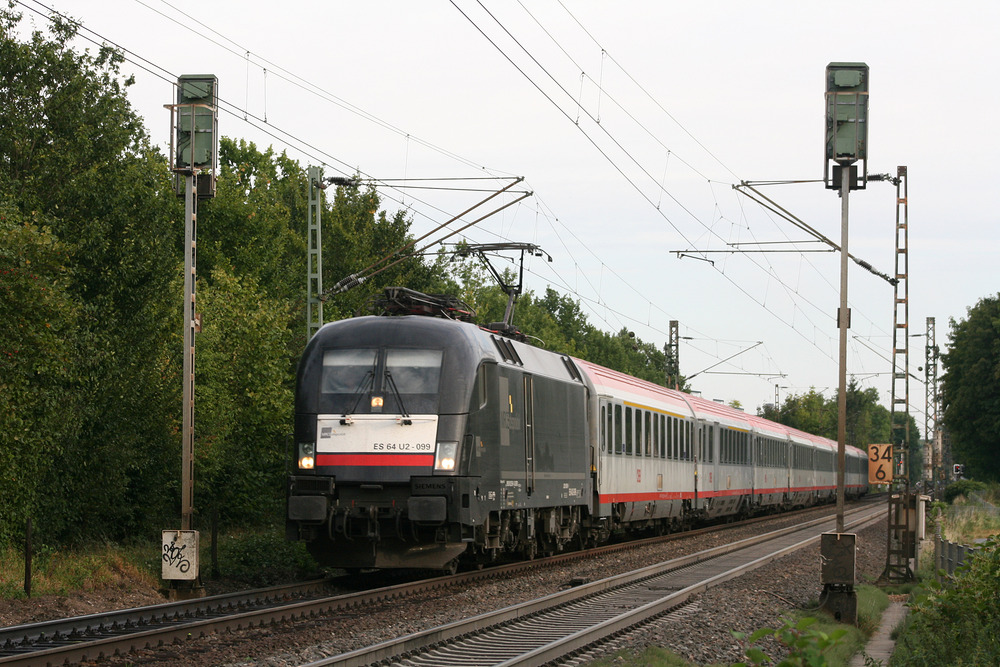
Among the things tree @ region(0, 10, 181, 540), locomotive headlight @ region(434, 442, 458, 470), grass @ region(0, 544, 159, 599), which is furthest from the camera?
tree @ region(0, 10, 181, 540)

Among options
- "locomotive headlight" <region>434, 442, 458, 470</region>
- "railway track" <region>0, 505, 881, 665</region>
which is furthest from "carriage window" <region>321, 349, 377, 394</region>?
"railway track" <region>0, 505, 881, 665</region>

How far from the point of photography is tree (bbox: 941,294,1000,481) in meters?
63.3

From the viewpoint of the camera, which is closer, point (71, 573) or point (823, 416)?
point (71, 573)

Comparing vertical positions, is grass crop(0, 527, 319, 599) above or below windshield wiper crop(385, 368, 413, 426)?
below

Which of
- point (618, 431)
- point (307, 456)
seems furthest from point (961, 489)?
point (307, 456)

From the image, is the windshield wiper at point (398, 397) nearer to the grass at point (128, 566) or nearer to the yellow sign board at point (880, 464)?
the grass at point (128, 566)

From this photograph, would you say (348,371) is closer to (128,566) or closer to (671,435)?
(128,566)

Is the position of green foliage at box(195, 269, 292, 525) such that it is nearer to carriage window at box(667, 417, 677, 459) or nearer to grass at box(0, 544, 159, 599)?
grass at box(0, 544, 159, 599)

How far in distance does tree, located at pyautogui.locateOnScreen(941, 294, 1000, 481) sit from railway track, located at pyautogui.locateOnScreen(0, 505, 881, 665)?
53211 mm

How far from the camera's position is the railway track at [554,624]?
1052 cm

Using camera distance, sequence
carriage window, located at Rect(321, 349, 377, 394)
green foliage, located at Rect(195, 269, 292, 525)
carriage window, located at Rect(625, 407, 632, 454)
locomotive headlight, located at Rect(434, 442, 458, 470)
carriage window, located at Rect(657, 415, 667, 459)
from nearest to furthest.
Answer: locomotive headlight, located at Rect(434, 442, 458, 470)
carriage window, located at Rect(321, 349, 377, 394)
green foliage, located at Rect(195, 269, 292, 525)
carriage window, located at Rect(625, 407, 632, 454)
carriage window, located at Rect(657, 415, 667, 459)

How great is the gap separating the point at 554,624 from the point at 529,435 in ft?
18.4

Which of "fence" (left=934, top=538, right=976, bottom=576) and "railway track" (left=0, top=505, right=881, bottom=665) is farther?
"fence" (left=934, top=538, right=976, bottom=576)

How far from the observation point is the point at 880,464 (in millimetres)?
24344
